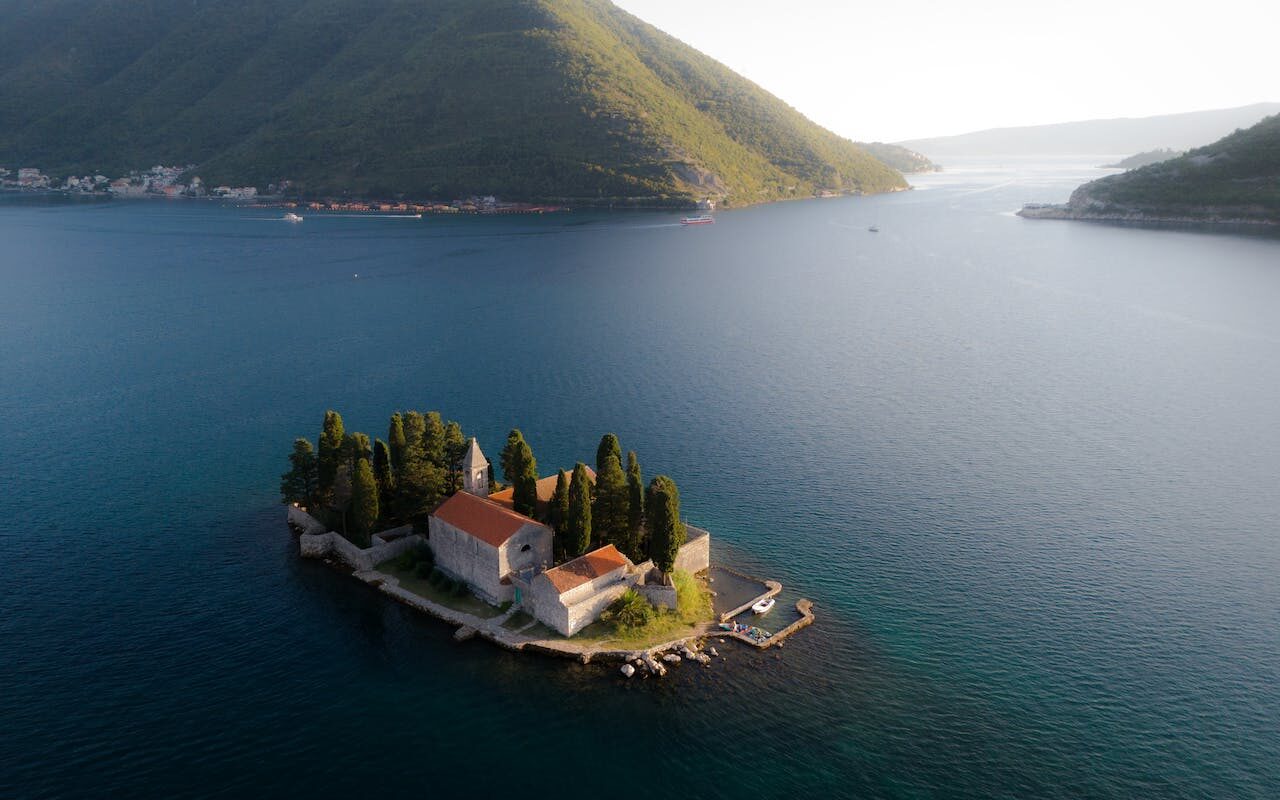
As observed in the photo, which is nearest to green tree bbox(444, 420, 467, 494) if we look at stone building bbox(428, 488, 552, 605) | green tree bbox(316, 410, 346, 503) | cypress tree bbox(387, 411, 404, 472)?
cypress tree bbox(387, 411, 404, 472)

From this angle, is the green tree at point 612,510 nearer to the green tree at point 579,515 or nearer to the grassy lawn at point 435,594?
the green tree at point 579,515

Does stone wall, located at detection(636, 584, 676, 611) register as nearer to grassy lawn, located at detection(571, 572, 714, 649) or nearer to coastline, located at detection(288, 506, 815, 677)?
grassy lawn, located at detection(571, 572, 714, 649)

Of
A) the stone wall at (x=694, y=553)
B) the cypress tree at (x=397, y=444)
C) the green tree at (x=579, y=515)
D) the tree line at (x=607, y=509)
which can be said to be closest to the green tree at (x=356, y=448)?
the cypress tree at (x=397, y=444)

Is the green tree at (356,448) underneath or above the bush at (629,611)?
above

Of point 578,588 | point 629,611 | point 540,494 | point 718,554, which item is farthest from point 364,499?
point 718,554

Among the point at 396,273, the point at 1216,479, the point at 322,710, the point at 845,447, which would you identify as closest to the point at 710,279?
the point at 396,273

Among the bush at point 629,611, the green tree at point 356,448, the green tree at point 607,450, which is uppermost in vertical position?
the green tree at point 607,450
